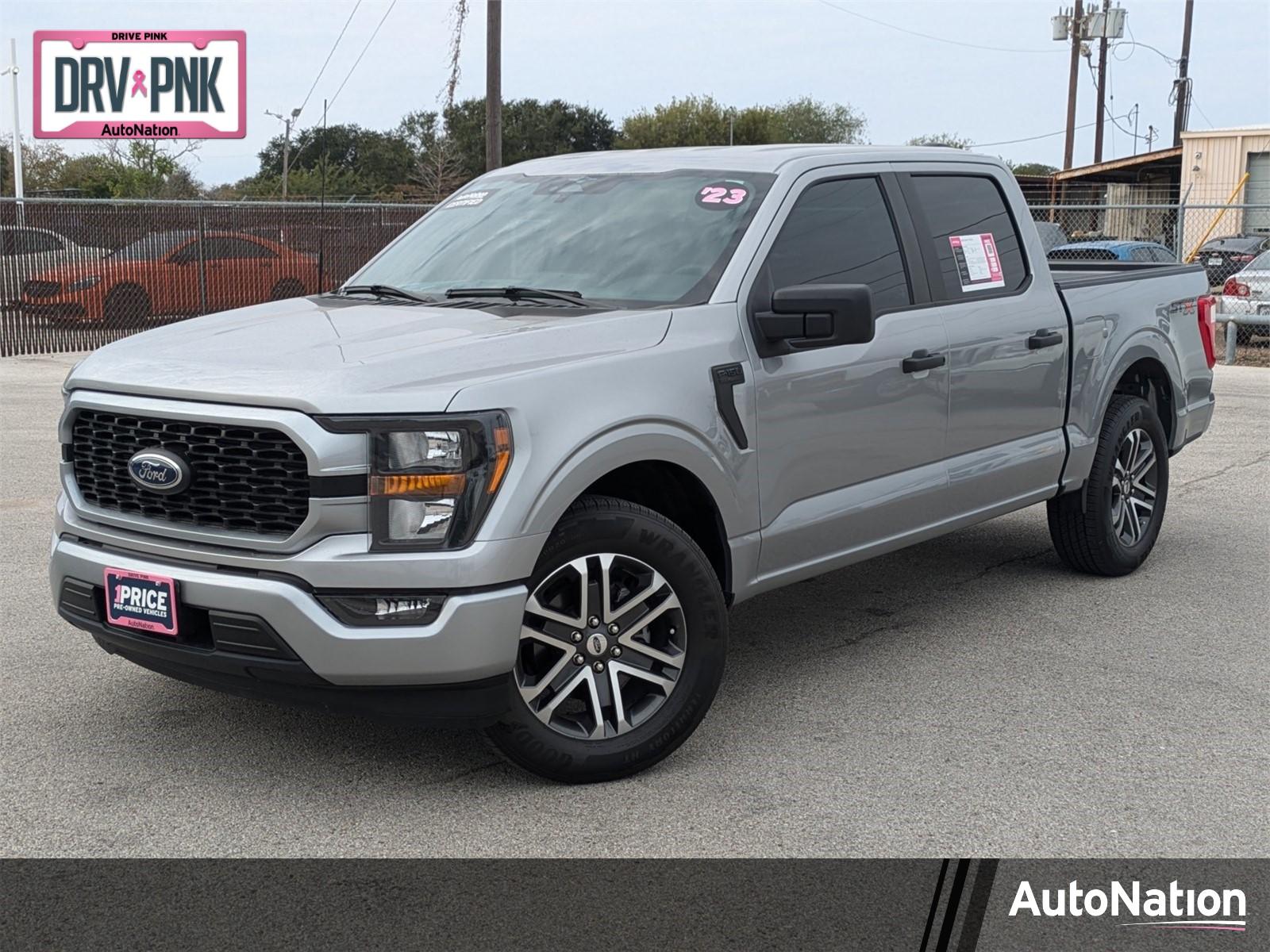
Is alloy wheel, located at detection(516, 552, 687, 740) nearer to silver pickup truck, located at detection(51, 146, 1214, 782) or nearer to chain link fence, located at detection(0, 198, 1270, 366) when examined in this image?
silver pickup truck, located at detection(51, 146, 1214, 782)

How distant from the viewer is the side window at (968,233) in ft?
19.3

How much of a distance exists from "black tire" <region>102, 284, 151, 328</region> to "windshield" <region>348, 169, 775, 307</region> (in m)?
13.8

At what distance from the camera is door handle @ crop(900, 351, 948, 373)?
17.9ft

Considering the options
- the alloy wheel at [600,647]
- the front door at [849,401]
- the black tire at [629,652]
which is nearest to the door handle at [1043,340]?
the front door at [849,401]

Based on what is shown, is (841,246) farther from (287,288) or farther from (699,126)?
(699,126)

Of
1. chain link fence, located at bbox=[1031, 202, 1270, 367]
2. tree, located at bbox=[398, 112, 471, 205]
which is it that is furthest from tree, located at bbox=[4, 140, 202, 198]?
chain link fence, located at bbox=[1031, 202, 1270, 367]

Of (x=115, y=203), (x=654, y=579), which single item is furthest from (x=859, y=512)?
(x=115, y=203)

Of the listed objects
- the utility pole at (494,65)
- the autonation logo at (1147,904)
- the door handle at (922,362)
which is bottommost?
the autonation logo at (1147,904)

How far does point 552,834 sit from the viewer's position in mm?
4031

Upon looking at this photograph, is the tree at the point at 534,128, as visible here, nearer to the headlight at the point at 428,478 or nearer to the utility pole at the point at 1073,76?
the utility pole at the point at 1073,76

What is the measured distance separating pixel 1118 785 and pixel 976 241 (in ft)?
8.34

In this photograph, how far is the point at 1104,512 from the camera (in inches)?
269

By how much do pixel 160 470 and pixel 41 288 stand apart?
49.7 ft

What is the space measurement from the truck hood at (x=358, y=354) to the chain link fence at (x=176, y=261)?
13.1m
